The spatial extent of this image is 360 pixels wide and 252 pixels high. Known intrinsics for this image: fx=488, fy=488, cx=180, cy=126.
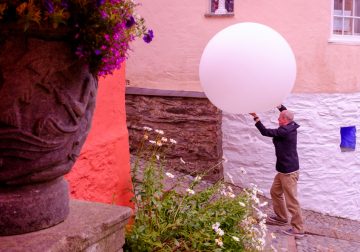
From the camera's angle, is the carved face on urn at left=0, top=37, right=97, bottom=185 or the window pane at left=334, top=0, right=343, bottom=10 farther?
the window pane at left=334, top=0, right=343, bottom=10

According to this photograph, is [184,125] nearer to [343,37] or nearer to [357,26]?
[343,37]

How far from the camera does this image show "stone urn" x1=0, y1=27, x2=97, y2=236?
4.86 ft

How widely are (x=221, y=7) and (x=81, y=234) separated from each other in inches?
248

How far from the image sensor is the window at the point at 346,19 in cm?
777

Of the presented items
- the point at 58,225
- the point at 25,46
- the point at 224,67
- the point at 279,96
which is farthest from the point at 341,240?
the point at 25,46

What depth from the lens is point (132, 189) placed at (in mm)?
3438

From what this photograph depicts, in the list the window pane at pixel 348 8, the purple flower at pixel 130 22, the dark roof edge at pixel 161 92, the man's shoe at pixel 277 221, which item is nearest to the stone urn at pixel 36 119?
the purple flower at pixel 130 22

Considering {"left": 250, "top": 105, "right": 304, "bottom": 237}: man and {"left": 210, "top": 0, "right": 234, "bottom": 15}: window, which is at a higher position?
{"left": 210, "top": 0, "right": 234, "bottom": 15}: window

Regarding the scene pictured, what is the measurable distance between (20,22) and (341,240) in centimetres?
549

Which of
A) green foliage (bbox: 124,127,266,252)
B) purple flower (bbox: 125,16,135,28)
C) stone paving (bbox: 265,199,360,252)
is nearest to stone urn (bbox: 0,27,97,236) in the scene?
purple flower (bbox: 125,16,135,28)

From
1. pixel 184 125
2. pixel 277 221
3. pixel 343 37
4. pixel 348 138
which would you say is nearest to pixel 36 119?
pixel 277 221

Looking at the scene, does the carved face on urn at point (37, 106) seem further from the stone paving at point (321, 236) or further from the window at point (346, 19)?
the window at point (346, 19)

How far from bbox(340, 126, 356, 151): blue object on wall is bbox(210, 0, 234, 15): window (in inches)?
99.3

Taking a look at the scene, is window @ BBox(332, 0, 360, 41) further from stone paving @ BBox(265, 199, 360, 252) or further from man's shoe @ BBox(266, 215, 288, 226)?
man's shoe @ BBox(266, 215, 288, 226)
